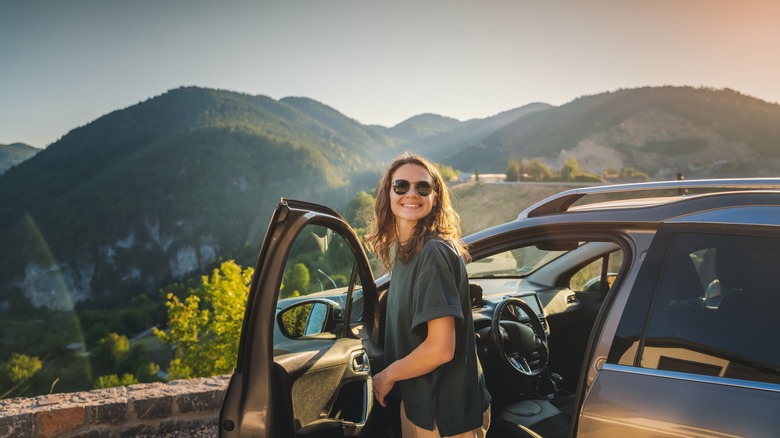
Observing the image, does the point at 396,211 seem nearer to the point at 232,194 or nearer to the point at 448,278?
the point at 448,278

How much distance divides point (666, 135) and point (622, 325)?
9760 centimetres

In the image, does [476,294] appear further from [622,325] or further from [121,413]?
[121,413]

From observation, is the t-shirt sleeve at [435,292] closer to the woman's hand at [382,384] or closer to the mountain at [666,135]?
the woman's hand at [382,384]

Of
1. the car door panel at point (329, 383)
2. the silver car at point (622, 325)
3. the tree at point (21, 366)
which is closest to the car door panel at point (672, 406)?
the silver car at point (622, 325)

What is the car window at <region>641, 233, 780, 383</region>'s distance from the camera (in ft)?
5.74

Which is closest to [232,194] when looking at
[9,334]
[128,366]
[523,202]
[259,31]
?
[259,31]

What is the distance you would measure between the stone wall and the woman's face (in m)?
2.68

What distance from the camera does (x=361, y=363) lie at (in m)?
2.30

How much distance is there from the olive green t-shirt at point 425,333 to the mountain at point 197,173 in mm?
84229

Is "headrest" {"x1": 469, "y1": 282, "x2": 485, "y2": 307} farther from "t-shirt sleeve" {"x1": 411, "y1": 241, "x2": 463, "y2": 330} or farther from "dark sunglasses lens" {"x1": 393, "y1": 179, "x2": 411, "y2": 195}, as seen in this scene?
"t-shirt sleeve" {"x1": 411, "y1": 241, "x2": 463, "y2": 330}

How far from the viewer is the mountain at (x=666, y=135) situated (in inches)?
2879

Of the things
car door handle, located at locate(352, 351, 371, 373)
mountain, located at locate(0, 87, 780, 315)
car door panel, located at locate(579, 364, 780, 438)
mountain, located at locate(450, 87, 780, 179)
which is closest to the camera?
car door panel, located at locate(579, 364, 780, 438)

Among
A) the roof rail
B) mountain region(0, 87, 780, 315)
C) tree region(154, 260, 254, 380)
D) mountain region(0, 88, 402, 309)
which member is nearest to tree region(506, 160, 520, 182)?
mountain region(0, 87, 780, 315)

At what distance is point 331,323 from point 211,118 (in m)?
156
